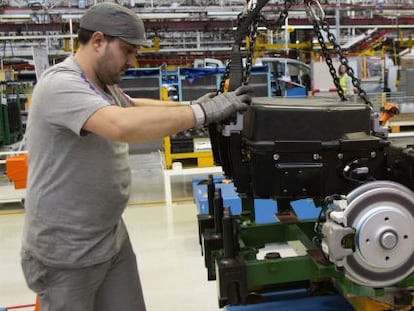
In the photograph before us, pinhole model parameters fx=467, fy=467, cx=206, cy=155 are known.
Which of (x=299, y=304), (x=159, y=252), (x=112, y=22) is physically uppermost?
(x=112, y=22)

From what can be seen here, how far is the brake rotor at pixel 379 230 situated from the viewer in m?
1.28

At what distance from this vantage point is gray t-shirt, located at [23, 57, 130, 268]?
154 centimetres

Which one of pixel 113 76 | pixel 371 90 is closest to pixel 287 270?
pixel 113 76

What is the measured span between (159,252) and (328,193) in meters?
2.83

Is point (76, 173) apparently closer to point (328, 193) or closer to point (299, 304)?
point (328, 193)

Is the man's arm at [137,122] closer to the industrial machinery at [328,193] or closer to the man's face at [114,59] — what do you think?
the industrial machinery at [328,193]

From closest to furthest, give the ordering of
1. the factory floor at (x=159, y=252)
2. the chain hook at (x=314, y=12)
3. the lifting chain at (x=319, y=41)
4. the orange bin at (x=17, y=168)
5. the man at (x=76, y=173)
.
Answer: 1. the man at (x=76, y=173)
2. the lifting chain at (x=319, y=41)
3. the chain hook at (x=314, y=12)
4. the factory floor at (x=159, y=252)
5. the orange bin at (x=17, y=168)

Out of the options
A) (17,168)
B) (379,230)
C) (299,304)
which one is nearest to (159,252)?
(17,168)

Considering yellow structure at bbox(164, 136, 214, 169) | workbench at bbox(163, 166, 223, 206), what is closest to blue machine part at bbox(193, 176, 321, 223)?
workbench at bbox(163, 166, 223, 206)

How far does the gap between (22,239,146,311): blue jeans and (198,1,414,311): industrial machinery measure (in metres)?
0.44

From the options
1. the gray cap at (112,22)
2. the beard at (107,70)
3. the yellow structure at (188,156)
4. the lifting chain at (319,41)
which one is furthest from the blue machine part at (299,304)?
the yellow structure at (188,156)

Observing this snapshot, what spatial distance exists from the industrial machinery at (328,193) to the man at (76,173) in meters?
0.16

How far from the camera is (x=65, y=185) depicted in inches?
62.0

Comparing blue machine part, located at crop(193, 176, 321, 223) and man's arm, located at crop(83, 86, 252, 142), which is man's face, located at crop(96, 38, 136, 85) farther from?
blue machine part, located at crop(193, 176, 321, 223)
